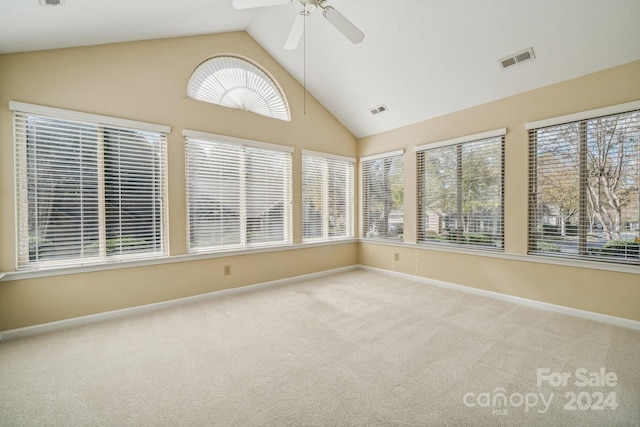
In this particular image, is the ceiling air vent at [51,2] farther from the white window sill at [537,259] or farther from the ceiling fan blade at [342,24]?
the white window sill at [537,259]

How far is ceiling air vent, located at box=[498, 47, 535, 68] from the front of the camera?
9.91 ft

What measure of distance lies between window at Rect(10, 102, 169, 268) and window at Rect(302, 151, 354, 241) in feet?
7.38

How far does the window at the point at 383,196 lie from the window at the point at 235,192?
1734mm

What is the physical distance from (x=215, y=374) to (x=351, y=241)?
12.5 ft

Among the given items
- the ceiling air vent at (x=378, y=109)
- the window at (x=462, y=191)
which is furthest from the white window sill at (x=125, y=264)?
the ceiling air vent at (x=378, y=109)

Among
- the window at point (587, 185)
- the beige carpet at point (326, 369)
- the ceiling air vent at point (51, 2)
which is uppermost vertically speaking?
the ceiling air vent at point (51, 2)

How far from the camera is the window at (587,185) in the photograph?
282cm

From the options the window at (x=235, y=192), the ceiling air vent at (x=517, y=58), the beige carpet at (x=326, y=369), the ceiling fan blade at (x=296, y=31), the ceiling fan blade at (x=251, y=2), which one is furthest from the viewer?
the window at (x=235, y=192)

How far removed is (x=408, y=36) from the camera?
329 centimetres

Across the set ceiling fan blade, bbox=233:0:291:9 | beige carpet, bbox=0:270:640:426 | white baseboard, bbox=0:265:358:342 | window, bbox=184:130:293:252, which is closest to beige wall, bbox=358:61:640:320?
beige carpet, bbox=0:270:640:426

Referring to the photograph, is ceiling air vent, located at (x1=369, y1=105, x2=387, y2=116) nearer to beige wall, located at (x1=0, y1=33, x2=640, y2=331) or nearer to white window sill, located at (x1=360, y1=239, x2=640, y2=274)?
beige wall, located at (x1=0, y1=33, x2=640, y2=331)

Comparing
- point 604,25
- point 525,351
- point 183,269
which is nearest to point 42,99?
point 183,269

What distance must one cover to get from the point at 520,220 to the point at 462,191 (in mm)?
846

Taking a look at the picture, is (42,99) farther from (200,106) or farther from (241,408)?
(241,408)
